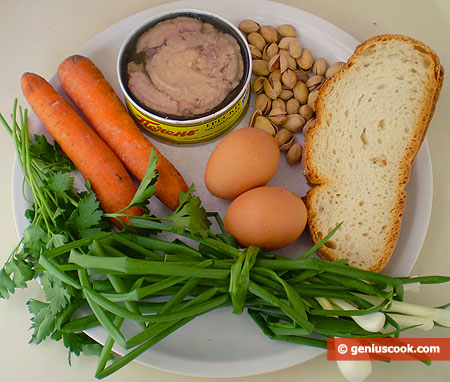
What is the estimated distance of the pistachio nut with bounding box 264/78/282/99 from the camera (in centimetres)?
125

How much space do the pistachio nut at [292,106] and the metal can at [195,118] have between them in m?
0.11

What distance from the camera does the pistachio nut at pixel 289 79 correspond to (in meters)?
1.25

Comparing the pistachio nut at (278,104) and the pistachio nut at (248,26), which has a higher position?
the pistachio nut at (248,26)

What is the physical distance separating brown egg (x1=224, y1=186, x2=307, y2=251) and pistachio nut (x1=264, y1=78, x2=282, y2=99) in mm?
332

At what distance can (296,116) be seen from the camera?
1.23m

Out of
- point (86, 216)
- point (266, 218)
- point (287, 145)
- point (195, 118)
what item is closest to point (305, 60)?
point (287, 145)

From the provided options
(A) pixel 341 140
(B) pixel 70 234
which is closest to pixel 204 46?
(A) pixel 341 140

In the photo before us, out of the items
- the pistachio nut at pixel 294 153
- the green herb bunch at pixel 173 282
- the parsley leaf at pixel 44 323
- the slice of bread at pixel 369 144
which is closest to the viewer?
the green herb bunch at pixel 173 282

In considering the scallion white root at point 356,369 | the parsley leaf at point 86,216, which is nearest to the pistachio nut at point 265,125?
the parsley leaf at point 86,216

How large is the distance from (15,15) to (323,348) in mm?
Result: 1283

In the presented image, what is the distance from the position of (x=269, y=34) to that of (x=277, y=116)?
0.24 m

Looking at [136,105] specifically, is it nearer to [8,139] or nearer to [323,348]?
[8,139]

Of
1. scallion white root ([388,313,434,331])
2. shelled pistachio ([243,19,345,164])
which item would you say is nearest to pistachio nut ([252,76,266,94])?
shelled pistachio ([243,19,345,164])

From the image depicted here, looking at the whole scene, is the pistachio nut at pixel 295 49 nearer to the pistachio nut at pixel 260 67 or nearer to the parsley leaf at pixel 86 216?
the pistachio nut at pixel 260 67
